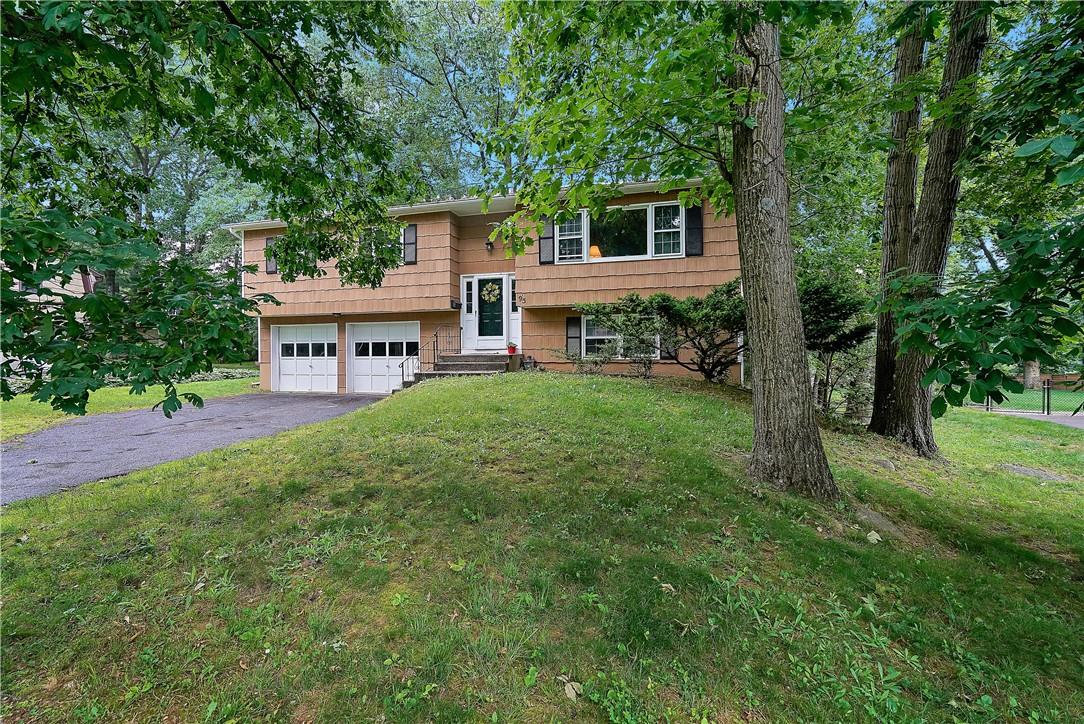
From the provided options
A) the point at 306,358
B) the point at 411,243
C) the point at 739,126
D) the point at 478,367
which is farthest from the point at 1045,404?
the point at 306,358

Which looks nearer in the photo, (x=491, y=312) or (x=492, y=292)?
(x=492, y=292)

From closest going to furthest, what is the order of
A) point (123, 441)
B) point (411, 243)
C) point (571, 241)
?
point (123, 441) < point (571, 241) < point (411, 243)

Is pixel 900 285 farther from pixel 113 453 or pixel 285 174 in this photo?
pixel 113 453

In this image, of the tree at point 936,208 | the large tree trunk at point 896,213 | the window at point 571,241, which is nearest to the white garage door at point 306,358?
the window at point 571,241

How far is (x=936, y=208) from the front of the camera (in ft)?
18.7

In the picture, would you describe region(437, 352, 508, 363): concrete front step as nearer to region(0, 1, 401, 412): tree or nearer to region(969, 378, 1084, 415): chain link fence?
region(0, 1, 401, 412): tree

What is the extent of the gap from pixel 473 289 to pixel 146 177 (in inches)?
330

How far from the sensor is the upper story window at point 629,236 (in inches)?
418

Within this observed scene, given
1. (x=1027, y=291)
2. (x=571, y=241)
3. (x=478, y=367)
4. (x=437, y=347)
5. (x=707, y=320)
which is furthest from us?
(x=437, y=347)

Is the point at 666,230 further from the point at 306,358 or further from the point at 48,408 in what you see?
the point at 48,408

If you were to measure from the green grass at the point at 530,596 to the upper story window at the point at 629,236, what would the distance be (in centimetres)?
729

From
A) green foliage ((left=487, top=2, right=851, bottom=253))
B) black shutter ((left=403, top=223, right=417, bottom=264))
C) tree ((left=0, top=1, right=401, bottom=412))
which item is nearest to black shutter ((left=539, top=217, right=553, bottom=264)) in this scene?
black shutter ((left=403, top=223, right=417, bottom=264))

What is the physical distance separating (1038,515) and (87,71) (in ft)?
30.6

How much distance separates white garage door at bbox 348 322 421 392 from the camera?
13141 millimetres
